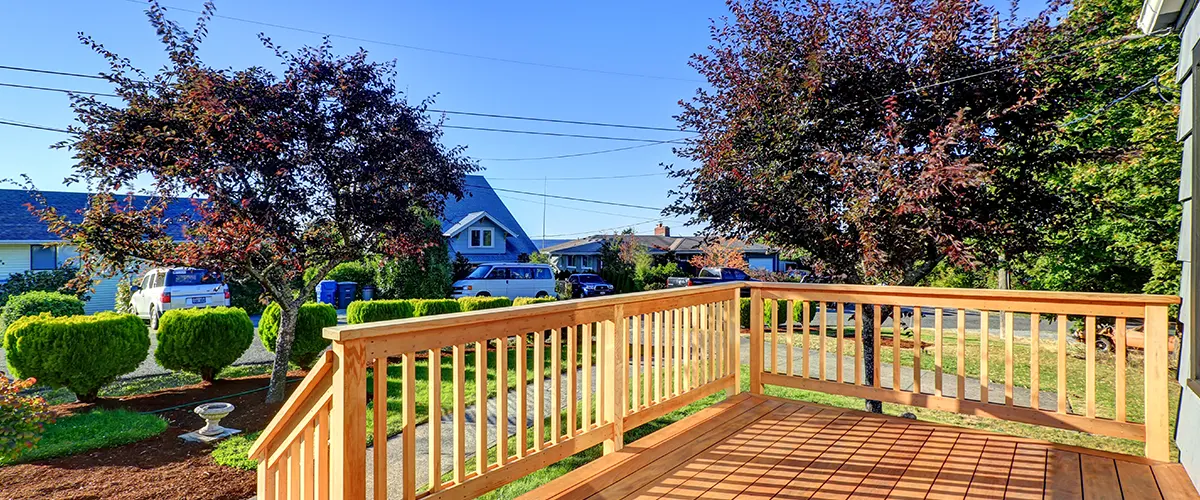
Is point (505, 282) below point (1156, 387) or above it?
below

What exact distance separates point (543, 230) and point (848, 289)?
76.0 ft

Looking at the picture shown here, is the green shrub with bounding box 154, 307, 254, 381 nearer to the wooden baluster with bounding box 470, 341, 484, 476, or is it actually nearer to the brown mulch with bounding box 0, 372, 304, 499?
the brown mulch with bounding box 0, 372, 304, 499

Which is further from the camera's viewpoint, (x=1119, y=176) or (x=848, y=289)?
(x=1119, y=176)

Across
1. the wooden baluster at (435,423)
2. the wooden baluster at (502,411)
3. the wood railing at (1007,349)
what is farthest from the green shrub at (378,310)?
the wooden baluster at (435,423)

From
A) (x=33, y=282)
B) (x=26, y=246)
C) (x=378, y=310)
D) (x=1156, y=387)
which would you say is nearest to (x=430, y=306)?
(x=378, y=310)

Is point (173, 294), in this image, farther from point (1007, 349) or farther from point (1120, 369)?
point (1120, 369)

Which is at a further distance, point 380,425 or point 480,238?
point 480,238

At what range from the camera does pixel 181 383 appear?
20.9ft

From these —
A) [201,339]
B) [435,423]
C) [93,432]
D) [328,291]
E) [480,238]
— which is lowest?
[93,432]

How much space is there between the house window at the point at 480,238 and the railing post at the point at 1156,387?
19.6 m

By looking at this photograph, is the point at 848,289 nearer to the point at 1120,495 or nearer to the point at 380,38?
the point at 1120,495

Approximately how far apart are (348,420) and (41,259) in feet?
63.0

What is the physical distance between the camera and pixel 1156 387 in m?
2.62

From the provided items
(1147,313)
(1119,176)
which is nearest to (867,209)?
(1147,313)
